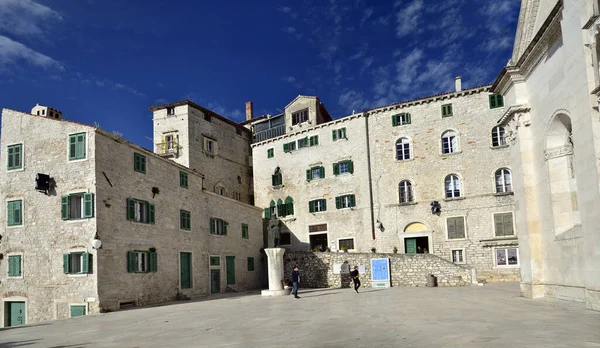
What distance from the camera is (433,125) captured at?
3853cm

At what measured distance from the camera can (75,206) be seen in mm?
23719

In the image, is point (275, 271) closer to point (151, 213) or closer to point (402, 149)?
point (151, 213)

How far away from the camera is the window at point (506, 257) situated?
34781 mm

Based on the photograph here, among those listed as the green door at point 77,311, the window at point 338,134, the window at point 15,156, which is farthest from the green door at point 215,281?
the window at point 338,134

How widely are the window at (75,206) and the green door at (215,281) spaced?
11.3 m

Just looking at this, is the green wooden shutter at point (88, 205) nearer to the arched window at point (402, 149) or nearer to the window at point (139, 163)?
the window at point (139, 163)

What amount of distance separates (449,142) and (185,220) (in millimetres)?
20991

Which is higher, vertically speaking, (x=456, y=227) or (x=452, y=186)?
(x=452, y=186)

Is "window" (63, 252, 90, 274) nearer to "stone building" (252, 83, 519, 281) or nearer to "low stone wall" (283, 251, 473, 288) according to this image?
"low stone wall" (283, 251, 473, 288)

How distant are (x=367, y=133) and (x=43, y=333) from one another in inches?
1189

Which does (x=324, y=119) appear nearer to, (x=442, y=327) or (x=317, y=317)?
(x=317, y=317)

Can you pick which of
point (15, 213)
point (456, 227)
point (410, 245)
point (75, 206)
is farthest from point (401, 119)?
point (15, 213)

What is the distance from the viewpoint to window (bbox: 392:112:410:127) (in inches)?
1554

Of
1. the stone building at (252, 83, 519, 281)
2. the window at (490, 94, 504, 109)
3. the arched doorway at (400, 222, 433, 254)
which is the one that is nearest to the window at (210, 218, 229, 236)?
the stone building at (252, 83, 519, 281)
